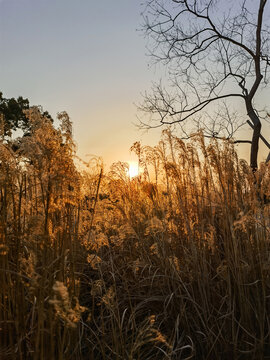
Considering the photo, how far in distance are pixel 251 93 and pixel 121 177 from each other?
33.6ft

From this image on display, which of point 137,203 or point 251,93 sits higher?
point 251,93

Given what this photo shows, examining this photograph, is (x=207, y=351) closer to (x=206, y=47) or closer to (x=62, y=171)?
(x=62, y=171)

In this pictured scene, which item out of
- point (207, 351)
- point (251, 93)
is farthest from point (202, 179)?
point (251, 93)

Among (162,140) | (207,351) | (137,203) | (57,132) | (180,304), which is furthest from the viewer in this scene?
(137,203)

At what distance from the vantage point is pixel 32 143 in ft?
4.78

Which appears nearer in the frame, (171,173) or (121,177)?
(171,173)

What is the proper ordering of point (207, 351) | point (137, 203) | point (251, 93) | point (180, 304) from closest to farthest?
point (207, 351)
point (180, 304)
point (137, 203)
point (251, 93)

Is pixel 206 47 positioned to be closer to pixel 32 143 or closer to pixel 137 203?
pixel 137 203

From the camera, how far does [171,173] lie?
2.46m

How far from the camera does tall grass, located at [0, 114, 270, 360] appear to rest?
153 cm

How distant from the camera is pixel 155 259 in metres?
2.66

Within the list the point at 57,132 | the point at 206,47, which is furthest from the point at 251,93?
the point at 57,132

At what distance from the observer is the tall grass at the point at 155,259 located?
5.01 ft

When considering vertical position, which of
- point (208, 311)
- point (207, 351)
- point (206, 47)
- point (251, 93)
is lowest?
point (207, 351)
